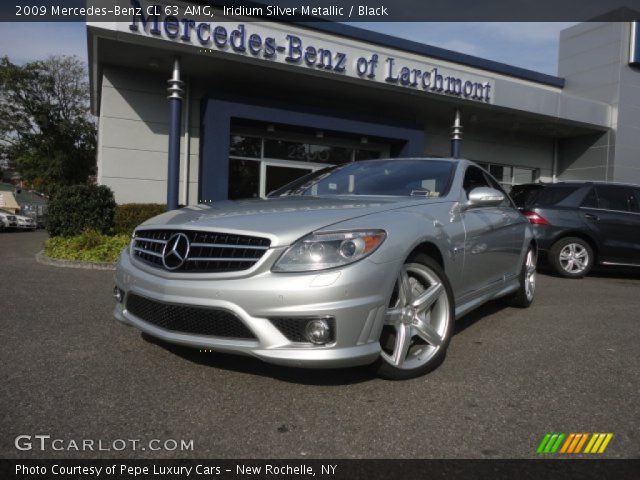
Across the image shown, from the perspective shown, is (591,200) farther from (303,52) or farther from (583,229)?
(303,52)

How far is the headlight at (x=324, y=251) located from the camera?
245cm

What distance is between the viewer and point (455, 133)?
44.9 ft

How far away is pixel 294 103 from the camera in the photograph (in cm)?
1205

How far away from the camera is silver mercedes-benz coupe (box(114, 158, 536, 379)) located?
7.88 ft

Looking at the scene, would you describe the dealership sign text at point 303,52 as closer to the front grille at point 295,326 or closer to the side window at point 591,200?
the side window at point 591,200

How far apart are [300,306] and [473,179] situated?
8.36 ft

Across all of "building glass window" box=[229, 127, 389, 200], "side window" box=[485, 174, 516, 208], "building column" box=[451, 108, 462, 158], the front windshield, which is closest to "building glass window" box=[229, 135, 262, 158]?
"building glass window" box=[229, 127, 389, 200]

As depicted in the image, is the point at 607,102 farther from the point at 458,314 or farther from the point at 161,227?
the point at 161,227

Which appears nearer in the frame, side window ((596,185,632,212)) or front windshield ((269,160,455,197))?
front windshield ((269,160,455,197))

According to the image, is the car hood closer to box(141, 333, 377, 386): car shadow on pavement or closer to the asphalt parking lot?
box(141, 333, 377, 386): car shadow on pavement

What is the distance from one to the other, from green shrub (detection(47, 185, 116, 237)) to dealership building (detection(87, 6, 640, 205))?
51.1 inches

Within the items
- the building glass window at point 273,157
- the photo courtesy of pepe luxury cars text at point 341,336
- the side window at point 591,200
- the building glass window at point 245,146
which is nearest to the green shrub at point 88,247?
the photo courtesy of pepe luxury cars text at point 341,336
